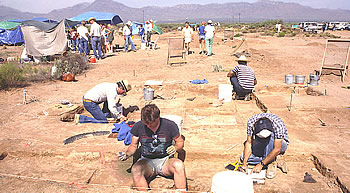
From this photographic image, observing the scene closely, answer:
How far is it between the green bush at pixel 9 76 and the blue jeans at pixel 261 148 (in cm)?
782

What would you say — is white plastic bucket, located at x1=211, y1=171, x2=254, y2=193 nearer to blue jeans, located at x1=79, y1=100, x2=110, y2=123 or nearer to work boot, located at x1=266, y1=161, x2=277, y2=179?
work boot, located at x1=266, y1=161, x2=277, y2=179

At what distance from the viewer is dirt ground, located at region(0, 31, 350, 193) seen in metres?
3.64

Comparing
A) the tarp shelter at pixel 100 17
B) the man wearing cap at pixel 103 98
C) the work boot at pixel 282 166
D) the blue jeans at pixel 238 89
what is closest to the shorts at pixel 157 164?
the work boot at pixel 282 166

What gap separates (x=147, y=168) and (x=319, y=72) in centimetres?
798

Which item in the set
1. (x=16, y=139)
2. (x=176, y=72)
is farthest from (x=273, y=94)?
(x=16, y=139)

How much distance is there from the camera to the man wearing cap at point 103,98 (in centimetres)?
510

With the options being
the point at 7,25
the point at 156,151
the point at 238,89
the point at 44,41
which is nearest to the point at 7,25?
the point at 7,25

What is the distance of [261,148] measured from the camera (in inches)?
150

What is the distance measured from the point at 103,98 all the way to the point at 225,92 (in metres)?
3.12

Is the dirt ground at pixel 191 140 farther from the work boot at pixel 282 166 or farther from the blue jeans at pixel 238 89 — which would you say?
the blue jeans at pixel 238 89

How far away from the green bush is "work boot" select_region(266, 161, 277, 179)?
318 inches

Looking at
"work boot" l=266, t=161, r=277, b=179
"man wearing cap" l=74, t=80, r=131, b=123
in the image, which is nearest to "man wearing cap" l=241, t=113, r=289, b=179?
"work boot" l=266, t=161, r=277, b=179

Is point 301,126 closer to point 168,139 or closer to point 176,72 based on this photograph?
point 168,139

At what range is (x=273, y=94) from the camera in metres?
7.48
